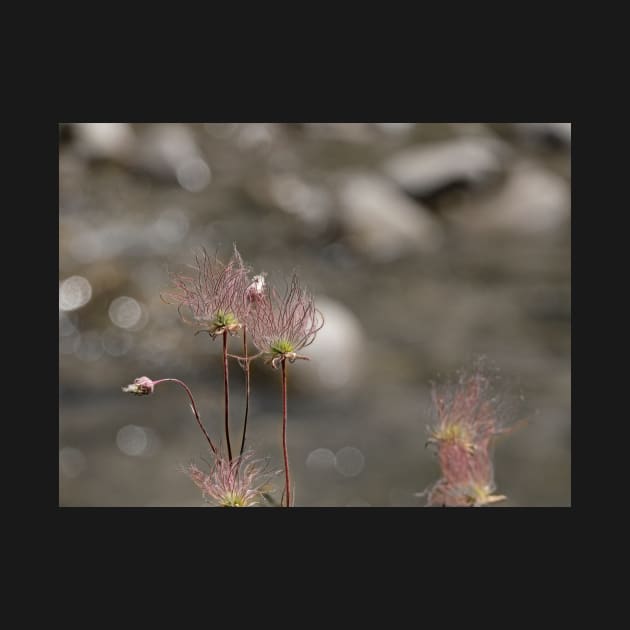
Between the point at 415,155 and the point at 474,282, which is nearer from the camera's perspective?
the point at 474,282

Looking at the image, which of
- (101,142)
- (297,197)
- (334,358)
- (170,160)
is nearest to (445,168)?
(297,197)

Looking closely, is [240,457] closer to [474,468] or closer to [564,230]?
[474,468]

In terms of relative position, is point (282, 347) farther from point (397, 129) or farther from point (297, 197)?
point (397, 129)

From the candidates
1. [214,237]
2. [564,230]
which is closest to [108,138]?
[214,237]

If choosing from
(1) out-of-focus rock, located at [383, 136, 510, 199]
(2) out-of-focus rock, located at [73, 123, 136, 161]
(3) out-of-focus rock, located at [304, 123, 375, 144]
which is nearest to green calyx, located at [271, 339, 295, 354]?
(1) out-of-focus rock, located at [383, 136, 510, 199]

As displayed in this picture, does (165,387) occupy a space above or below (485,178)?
below

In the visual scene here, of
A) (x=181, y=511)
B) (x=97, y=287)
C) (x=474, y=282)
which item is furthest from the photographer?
(x=474, y=282)

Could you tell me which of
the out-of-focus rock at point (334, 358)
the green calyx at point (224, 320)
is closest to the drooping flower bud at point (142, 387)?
the green calyx at point (224, 320)

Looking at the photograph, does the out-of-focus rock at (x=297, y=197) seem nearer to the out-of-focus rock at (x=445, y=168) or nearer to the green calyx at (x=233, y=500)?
the out-of-focus rock at (x=445, y=168)

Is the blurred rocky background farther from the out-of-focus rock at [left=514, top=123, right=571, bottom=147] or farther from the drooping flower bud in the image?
the drooping flower bud

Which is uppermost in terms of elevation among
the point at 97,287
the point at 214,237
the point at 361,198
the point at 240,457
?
the point at 361,198
